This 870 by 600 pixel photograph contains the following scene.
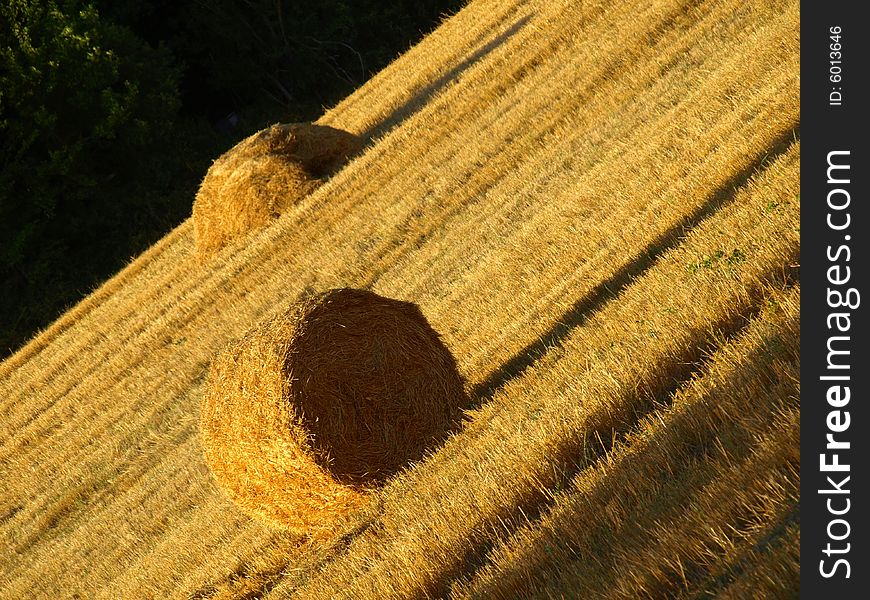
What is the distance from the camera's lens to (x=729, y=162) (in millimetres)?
9969

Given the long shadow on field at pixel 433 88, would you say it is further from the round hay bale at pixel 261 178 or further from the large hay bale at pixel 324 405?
the large hay bale at pixel 324 405

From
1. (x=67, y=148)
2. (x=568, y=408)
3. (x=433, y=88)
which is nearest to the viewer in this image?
(x=568, y=408)

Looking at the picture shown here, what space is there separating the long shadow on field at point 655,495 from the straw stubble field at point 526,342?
0.06 feet

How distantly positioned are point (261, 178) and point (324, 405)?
11026 millimetres

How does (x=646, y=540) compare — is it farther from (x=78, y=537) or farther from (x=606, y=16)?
(x=606, y=16)

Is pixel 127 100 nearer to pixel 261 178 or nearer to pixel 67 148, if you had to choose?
pixel 67 148

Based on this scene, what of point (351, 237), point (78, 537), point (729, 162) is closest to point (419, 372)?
point (729, 162)

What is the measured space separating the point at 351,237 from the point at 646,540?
1147 centimetres

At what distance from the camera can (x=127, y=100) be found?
98.1 feet

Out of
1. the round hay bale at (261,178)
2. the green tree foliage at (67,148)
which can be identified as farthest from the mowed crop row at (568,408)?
the green tree foliage at (67,148)

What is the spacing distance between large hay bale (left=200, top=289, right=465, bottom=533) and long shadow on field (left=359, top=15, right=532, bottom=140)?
1205 centimetres

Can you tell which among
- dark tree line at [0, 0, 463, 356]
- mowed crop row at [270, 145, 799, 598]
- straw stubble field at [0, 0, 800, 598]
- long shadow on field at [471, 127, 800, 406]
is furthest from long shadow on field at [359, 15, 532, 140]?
mowed crop row at [270, 145, 799, 598]

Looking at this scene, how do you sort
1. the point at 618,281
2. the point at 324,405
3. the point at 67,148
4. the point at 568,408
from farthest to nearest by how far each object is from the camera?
1. the point at 67,148
2. the point at 618,281
3. the point at 324,405
4. the point at 568,408

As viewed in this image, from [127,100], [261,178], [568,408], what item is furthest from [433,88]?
[568,408]
